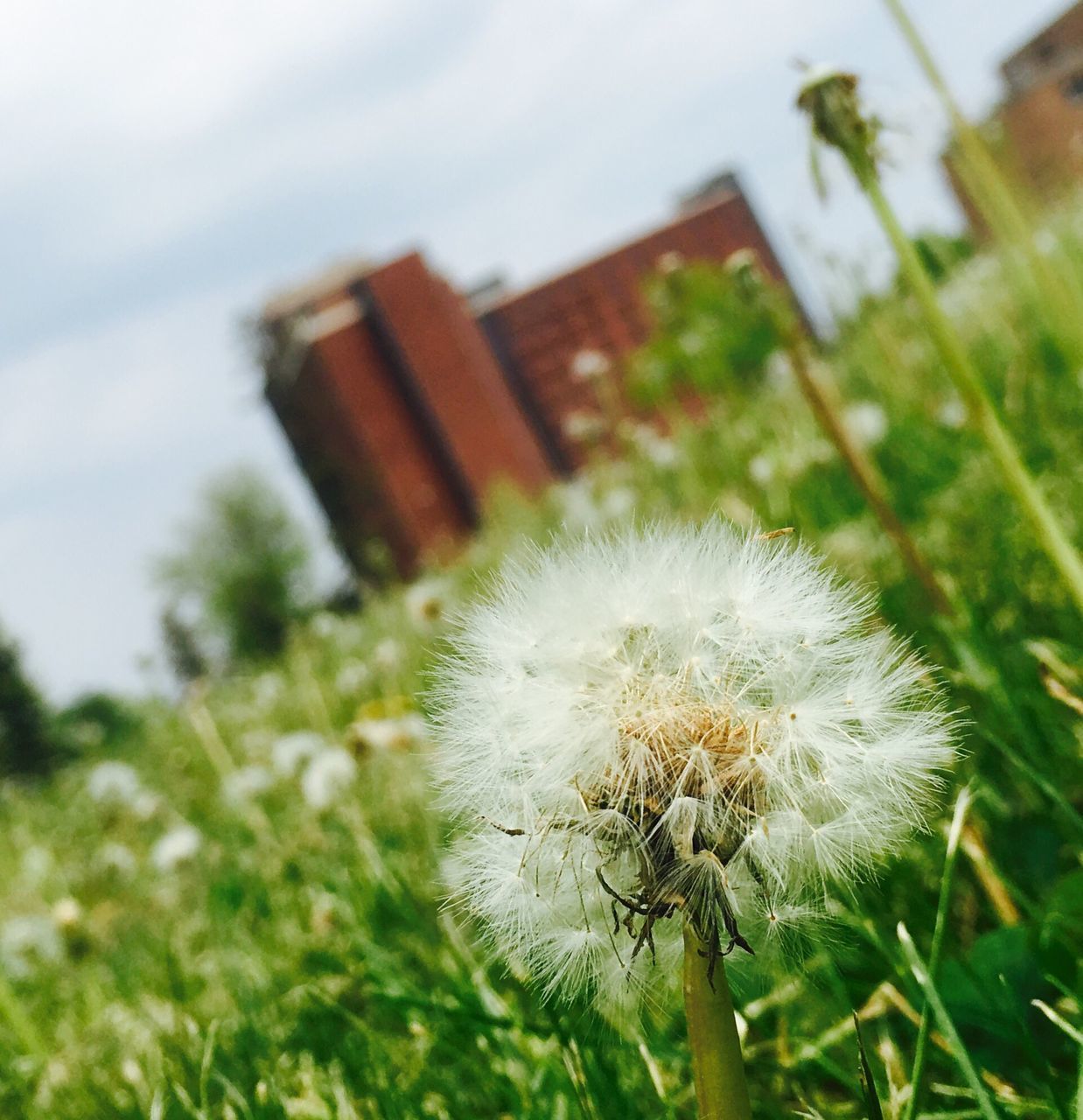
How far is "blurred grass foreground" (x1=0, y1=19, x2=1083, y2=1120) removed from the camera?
94cm

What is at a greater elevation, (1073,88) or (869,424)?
(1073,88)

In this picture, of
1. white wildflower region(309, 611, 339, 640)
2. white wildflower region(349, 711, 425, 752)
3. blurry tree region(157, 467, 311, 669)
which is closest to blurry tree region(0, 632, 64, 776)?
blurry tree region(157, 467, 311, 669)

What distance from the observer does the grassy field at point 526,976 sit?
94 centimetres

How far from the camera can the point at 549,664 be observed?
745mm

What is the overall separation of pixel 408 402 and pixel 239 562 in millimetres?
10573

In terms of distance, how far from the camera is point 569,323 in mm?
23188

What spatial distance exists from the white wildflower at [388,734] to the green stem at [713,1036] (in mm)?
1380

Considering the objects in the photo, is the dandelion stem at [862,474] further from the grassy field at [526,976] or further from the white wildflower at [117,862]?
the white wildflower at [117,862]

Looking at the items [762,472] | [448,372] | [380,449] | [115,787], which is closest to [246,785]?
[762,472]

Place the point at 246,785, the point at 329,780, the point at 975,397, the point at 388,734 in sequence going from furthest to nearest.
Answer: the point at 246,785, the point at 329,780, the point at 388,734, the point at 975,397

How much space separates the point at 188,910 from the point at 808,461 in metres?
2.02

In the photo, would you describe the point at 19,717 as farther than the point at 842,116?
Yes

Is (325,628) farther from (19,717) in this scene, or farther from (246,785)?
(19,717)

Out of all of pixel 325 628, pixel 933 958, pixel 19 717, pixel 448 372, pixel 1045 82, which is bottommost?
pixel 933 958
